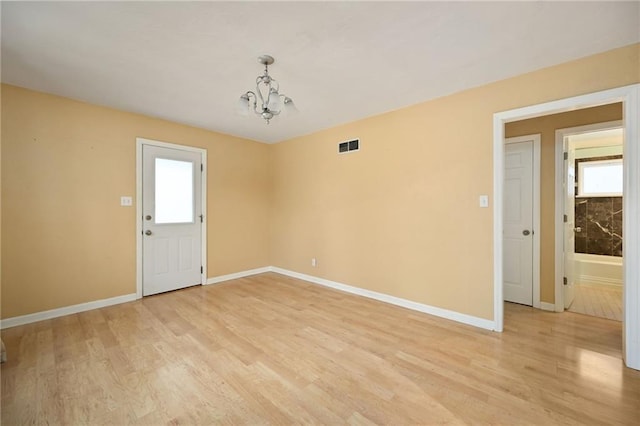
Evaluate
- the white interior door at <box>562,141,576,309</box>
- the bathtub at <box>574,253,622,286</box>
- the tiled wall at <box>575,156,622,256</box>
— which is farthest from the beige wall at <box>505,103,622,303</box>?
the tiled wall at <box>575,156,622,256</box>

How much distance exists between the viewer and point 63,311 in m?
3.09

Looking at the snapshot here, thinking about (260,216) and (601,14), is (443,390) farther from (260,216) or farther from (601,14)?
(260,216)

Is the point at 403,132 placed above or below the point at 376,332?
above

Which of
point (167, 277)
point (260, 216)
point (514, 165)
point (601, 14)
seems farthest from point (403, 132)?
point (167, 277)

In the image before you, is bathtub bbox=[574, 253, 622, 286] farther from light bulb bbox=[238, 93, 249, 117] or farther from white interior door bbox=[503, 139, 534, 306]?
light bulb bbox=[238, 93, 249, 117]

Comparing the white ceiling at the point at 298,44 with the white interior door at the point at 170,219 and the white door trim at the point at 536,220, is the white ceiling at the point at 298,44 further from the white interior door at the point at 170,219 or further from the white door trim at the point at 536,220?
the white door trim at the point at 536,220

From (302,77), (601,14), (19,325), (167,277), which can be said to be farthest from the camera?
(167,277)

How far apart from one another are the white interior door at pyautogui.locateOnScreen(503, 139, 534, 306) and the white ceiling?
1387 mm

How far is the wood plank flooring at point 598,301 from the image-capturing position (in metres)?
3.11

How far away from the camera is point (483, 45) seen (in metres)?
2.09

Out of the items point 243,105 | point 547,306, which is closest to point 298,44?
point 243,105

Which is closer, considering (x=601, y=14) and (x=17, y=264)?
(x=601, y=14)

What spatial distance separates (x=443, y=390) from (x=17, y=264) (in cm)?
438

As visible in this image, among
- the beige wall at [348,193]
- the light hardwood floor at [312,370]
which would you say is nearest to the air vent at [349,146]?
the beige wall at [348,193]
